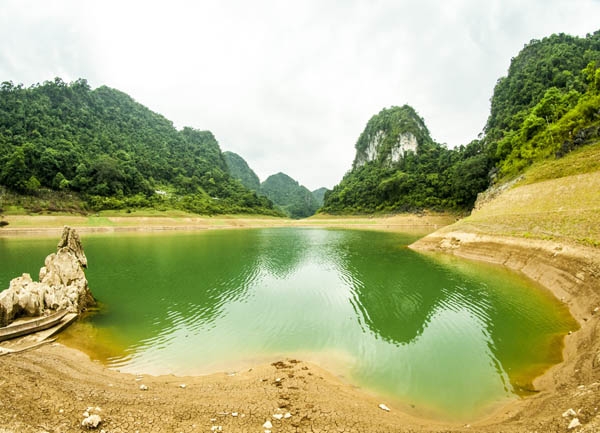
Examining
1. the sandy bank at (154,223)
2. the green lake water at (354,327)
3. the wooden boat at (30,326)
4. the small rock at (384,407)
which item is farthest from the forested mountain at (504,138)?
the wooden boat at (30,326)

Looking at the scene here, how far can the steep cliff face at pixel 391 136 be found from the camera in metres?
127

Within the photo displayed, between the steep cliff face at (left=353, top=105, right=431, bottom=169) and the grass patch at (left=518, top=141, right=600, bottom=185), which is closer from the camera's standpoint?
the grass patch at (left=518, top=141, right=600, bottom=185)

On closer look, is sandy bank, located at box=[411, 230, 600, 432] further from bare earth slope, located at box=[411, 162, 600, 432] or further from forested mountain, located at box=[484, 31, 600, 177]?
forested mountain, located at box=[484, 31, 600, 177]

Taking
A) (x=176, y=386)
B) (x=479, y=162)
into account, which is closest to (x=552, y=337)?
(x=176, y=386)

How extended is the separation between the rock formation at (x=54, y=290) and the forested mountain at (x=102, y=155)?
6556 centimetres

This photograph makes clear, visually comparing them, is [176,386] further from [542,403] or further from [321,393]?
[542,403]

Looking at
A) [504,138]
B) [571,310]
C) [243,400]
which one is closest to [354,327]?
[243,400]

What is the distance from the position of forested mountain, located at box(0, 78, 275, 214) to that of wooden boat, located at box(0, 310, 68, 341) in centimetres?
6929

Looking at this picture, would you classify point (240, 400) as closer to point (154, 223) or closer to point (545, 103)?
point (545, 103)

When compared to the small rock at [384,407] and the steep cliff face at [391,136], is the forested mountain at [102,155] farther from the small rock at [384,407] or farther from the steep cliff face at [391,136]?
the small rock at [384,407]

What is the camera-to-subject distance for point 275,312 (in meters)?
11.8

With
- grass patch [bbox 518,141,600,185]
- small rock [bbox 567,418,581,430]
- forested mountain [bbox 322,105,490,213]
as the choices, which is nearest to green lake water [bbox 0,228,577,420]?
small rock [bbox 567,418,581,430]

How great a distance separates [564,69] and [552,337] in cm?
9682

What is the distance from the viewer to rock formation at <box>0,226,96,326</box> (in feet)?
29.5
